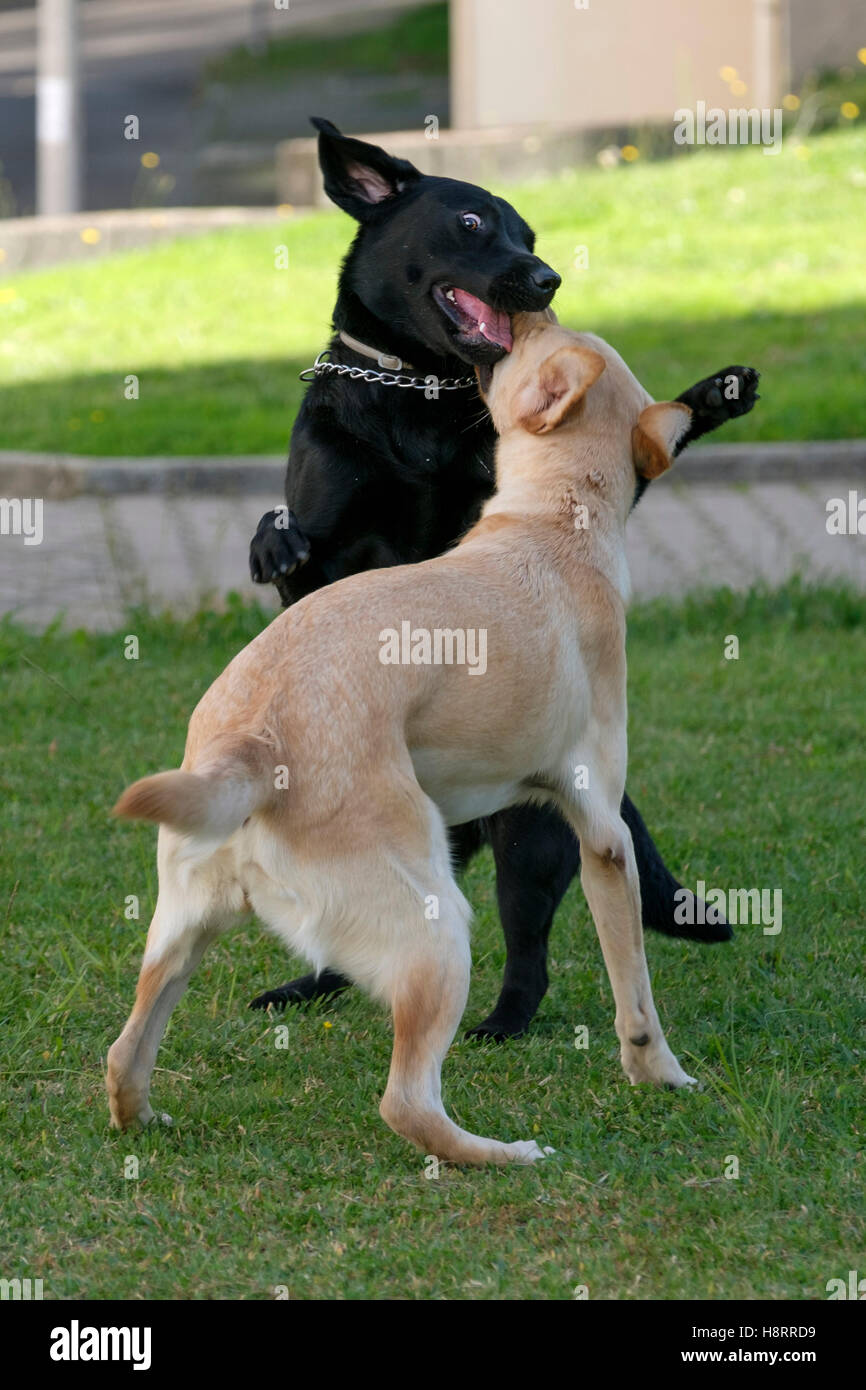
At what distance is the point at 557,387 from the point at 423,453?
0.58 m

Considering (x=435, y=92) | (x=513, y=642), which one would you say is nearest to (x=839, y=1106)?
(x=513, y=642)

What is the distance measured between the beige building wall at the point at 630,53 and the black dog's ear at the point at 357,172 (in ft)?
33.8

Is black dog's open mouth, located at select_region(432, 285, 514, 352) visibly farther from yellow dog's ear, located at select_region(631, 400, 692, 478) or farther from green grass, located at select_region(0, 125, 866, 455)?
green grass, located at select_region(0, 125, 866, 455)

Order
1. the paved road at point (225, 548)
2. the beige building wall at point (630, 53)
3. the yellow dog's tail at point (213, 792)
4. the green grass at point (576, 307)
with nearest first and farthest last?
the yellow dog's tail at point (213, 792) < the paved road at point (225, 548) < the green grass at point (576, 307) < the beige building wall at point (630, 53)

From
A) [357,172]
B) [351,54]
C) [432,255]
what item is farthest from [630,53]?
[351,54]

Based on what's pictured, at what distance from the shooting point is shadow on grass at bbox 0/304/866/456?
9375 millimetres

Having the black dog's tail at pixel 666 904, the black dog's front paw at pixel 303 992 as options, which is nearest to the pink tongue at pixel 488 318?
the black dog's tail at pixel 666 904

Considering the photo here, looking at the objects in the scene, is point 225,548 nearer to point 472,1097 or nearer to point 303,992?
point 303,992

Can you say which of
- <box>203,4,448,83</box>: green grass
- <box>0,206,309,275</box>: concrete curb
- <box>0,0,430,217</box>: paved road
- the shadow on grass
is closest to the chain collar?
the shadow on grass

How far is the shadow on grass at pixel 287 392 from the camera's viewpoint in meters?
9.38

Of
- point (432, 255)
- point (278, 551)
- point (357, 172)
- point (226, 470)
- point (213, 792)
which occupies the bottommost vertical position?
point (213, 792)

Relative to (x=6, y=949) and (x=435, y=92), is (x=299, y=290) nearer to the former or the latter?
(x=6, y=949)

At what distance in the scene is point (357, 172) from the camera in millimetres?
4352

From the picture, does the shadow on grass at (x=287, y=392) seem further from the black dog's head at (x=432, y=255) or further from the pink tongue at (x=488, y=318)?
the pink tongue at (x=488, y=318)
